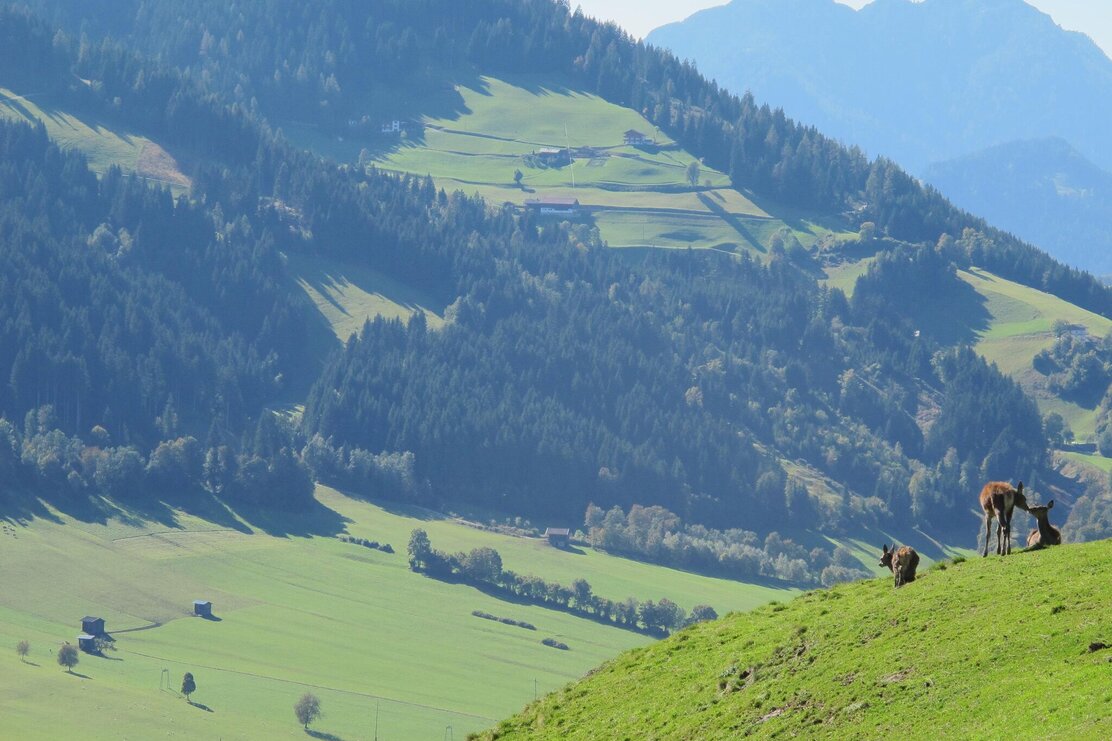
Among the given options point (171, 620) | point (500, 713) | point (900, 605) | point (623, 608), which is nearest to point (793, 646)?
point (900, 605)

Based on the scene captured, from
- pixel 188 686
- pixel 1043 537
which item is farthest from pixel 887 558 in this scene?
pixel 188 686

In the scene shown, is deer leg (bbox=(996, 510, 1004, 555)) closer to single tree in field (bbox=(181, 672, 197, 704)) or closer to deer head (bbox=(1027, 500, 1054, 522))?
deer head (bbox=(1027, 500, 1054, 522))

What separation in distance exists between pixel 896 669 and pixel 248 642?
139 meters

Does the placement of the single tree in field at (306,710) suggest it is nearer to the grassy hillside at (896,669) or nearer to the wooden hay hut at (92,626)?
the wooden hay hut at (92,626)

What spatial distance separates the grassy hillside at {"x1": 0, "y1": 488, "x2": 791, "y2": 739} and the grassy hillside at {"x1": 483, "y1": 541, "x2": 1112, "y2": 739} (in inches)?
3627

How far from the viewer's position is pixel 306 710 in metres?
145

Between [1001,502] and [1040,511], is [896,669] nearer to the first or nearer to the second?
[1001,502]

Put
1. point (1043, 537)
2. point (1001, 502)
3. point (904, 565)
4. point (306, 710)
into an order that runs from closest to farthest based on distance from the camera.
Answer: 1. point (1001, 502)
2. point (1043, 537)
3. point (904, 565)
4. point (306, 710)

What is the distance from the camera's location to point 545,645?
181 meters

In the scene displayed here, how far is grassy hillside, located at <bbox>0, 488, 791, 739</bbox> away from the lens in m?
143

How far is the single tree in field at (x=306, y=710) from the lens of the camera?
144500mm

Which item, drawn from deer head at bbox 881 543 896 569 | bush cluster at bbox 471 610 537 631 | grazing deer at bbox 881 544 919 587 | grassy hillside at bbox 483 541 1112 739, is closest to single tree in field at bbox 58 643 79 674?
bush cluster at bbox 471 610 537 631

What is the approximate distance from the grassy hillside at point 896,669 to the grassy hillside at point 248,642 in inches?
3627

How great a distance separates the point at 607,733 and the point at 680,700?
2207 mm
